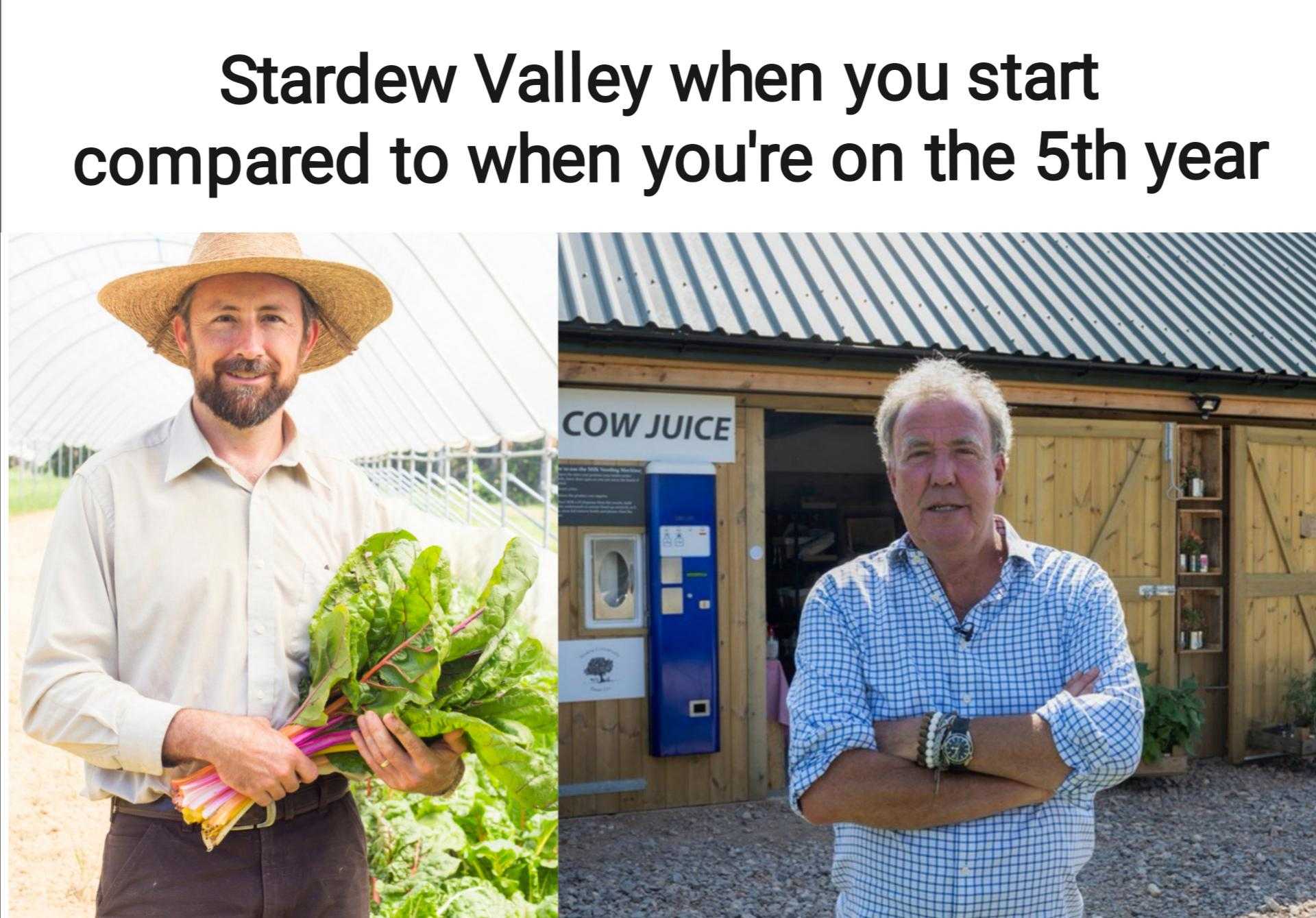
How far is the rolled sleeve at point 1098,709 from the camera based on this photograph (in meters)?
2.19

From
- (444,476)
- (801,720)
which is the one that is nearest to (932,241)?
(444,476)

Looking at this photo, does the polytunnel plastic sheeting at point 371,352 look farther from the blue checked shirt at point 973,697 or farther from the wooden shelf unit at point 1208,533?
the wooden shelf unit at point 1208,533

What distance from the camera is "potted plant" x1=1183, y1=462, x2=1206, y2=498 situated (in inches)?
312

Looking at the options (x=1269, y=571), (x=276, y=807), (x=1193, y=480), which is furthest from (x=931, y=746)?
(x=1269, y=571)

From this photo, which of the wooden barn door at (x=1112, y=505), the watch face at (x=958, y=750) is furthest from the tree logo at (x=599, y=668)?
the watch face at (x=958, y=750)

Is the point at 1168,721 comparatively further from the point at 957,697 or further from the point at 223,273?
the point at 223,273

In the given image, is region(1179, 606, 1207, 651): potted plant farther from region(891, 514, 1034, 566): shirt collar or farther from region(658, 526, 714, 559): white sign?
region(891, 514, 1034, 566): shirt collar

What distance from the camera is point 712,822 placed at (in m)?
6.23

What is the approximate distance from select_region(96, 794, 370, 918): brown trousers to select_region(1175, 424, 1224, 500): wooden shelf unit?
7.02m

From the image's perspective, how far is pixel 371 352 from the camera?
3.05 m

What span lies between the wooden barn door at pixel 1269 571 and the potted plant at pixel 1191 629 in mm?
217

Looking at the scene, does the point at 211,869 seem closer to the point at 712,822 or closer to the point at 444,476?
the point at 444,476

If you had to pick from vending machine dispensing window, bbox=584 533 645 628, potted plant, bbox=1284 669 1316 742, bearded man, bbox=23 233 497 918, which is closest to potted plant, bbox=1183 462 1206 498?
potted plant, bbox=1284 669 1316 742

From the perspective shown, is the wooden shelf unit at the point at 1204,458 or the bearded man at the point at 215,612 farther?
the wooden shelf unit at the point at 1204,458
